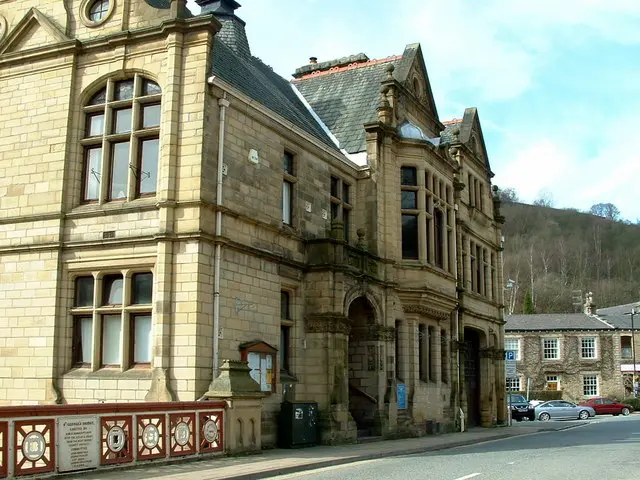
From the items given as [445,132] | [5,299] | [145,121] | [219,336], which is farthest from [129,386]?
[445,132]

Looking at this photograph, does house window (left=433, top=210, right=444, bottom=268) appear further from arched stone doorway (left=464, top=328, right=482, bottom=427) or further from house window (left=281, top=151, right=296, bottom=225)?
house window (left=281, top=151, right=296, bottom=225)

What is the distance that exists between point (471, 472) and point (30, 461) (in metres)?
7.29

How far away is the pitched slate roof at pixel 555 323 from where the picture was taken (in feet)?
219

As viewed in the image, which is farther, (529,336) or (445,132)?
(529,336)

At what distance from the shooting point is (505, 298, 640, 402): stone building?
6556 centimetres

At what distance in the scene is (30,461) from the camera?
1095 centimetres

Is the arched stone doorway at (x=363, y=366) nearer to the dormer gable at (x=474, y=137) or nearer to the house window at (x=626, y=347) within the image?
the dormer gable at (x=474, y=137)

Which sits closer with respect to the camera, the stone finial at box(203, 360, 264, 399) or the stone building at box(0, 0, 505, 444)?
the stone finial at box(203, 360, 264, 399)

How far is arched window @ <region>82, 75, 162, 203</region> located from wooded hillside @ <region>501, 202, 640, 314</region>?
7878 centimetres

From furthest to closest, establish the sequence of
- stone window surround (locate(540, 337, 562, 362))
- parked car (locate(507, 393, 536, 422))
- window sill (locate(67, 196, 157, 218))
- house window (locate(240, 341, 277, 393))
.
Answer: stone window surround (locate(540, 337, 562, 362)), parked car (locate(507, 393, 536, 422)), house window (locate(240, 341, 277, 393)), window sill (locate(67, 196, 157, 218))

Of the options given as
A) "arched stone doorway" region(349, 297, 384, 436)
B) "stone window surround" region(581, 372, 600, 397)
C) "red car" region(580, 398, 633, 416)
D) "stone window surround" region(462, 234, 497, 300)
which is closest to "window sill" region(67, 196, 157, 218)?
"arched stone doorway" region(349, 297, 384, 436)

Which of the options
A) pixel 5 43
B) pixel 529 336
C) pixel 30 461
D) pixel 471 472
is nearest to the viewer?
pixel 30 461

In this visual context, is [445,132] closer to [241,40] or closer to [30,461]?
[241,40]

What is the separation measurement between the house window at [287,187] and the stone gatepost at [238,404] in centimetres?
558
